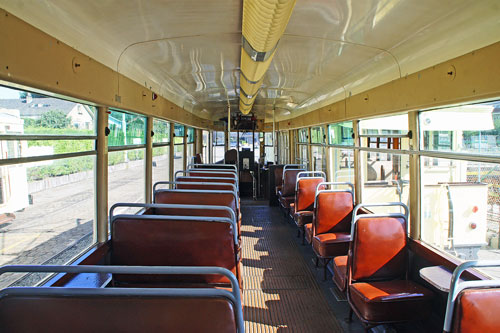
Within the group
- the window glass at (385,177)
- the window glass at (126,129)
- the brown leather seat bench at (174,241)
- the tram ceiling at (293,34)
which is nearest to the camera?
the tram ceiling at (293,34)

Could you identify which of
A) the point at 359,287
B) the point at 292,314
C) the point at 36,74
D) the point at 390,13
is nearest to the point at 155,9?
the point at 36,74

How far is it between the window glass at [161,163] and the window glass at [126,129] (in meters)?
0.63

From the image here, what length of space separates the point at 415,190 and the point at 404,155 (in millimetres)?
429

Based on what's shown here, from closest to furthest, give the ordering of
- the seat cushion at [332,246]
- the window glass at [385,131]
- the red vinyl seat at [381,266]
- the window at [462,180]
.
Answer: the window at [462,180] → the red vinyl seat at [381,266] → the window glass at [385,131] → the seat cushion at [332,246]

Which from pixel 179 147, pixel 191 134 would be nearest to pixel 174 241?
pixel 179 147

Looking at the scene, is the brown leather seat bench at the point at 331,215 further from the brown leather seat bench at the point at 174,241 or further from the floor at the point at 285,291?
the brown leather seat bench at the point at 174,241

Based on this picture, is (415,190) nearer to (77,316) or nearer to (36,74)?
(77,316)

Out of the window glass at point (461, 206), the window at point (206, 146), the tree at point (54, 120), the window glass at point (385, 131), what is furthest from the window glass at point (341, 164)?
the window at point (206, 146)

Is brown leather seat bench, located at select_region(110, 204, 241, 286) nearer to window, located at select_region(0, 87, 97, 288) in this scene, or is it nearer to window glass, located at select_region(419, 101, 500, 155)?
window, located at select_region(0, 87, 97, 288)

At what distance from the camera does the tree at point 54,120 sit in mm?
2246

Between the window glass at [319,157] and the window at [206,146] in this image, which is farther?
the window at [206,146]

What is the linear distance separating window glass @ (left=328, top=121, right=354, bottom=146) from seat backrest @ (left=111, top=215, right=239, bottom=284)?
10.8ft

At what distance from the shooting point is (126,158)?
12.8ft

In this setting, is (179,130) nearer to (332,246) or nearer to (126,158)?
(126,158)
